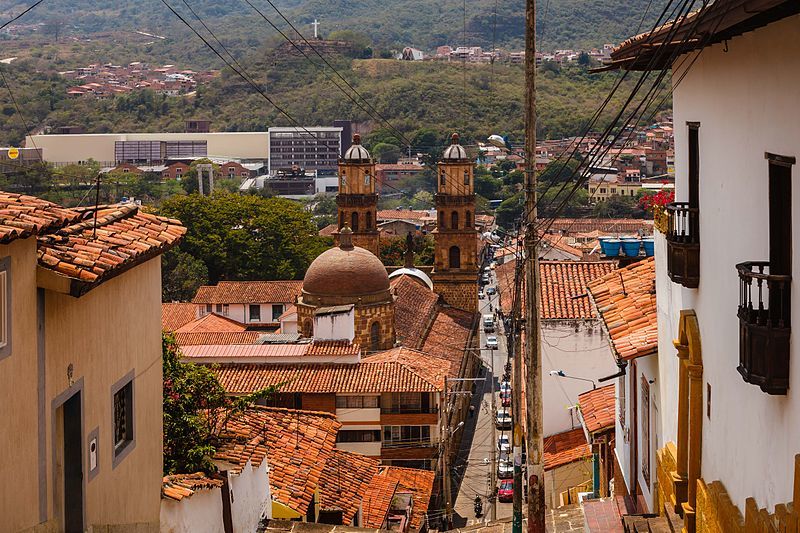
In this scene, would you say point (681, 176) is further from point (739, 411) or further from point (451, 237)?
point (451, 237)

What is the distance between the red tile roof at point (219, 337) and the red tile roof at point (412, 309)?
15.5ft

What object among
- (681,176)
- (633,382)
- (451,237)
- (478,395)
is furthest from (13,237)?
(451,237)

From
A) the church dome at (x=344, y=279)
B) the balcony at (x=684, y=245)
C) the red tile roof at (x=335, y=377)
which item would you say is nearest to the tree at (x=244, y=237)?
the church dome at (x=344, y=279)

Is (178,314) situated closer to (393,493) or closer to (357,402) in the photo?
(357,402)

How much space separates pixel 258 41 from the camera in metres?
192

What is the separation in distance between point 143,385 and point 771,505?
532 centimetres

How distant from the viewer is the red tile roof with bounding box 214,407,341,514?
13.4 metres

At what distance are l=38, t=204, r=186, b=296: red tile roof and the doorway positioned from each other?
2.82 ft

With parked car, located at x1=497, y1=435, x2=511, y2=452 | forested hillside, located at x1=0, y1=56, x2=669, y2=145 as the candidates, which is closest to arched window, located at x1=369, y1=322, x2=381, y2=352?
parked car, located at x1=497, y1=435, x2=511, y2=452

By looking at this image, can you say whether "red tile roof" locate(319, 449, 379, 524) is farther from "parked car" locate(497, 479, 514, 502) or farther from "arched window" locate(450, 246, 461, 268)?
"arched window" locate(450, 246, 461, 268)

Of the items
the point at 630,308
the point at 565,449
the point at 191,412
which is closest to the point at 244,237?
the point at 565,449

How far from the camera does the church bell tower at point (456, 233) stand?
5147 cm

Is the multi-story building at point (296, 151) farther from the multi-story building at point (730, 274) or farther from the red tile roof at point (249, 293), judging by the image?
the multi-story building at point (730, 274)

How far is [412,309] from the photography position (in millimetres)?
45469
